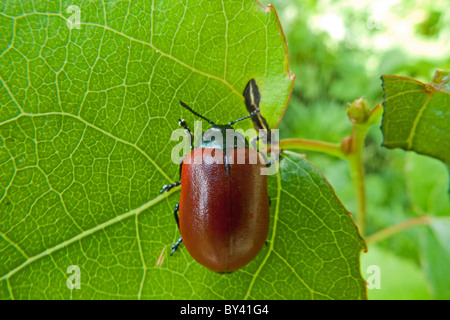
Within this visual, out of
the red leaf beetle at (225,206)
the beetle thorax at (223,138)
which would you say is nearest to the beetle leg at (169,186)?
the red leaf beetle at (225,206)

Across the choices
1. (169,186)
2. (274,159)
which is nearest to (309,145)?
(274,159)

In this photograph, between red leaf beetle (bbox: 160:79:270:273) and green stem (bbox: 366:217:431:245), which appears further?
green stem (bbox: 366:217:431:245)

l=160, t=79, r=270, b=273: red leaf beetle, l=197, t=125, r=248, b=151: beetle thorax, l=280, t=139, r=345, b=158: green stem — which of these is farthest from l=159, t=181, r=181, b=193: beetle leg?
l=280, t=139, r=345, b=158: green stem

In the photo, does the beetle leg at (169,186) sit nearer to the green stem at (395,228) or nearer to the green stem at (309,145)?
the green stem at (309,145)

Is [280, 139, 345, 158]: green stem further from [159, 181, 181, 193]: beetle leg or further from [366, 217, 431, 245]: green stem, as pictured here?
[366, 217, 431, 245]: green stem

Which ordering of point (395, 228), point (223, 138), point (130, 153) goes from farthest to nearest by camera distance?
point (395, 228), point (223, 138), point (130, 153)

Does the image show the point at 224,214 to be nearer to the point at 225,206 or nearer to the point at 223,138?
the point at 225,206

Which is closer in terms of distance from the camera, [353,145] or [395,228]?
[353,145]
